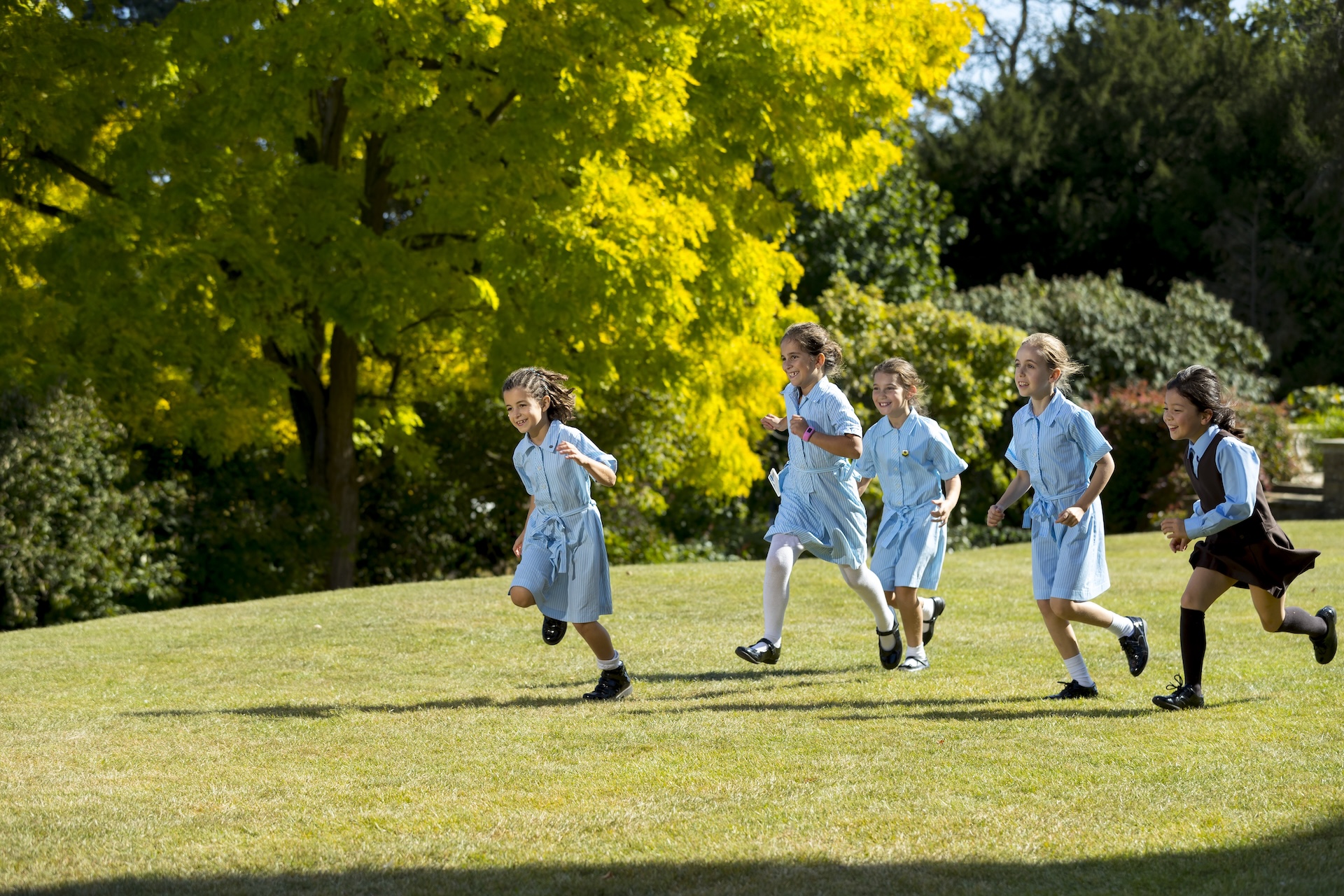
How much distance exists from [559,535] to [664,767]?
5.39ft

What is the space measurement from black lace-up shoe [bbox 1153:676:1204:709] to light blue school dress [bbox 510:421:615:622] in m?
2.39

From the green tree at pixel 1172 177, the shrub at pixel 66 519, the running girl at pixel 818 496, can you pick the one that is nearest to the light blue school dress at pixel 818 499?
the running girl at pixel 818 496

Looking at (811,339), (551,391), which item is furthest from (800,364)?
(551,391)

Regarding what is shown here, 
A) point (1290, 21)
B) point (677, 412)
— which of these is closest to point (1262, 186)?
point (1290, 21)

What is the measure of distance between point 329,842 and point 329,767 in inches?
40.5

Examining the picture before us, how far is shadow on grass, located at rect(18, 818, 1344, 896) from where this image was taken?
12.3 feet

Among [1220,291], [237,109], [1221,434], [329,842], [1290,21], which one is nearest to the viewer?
[329,842]

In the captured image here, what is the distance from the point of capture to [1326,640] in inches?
259

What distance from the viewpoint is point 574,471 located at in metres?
6.52

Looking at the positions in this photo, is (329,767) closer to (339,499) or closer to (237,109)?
(237,109)

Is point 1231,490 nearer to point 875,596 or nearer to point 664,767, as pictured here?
point 875,596

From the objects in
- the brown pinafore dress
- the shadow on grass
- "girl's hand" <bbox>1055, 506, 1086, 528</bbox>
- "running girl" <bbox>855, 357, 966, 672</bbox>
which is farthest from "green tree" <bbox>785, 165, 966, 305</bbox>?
the shadow on grass

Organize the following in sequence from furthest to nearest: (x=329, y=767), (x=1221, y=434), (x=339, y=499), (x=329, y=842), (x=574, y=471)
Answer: (x=339, y=499), (x=574, y=471), (x=1221, y=434), (x=329, y=767), (x=329, y=842)

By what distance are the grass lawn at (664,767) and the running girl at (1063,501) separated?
33 centimetres
